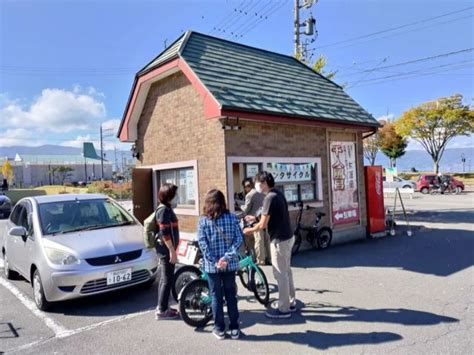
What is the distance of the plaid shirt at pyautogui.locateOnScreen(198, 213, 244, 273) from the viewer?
12.6 ft

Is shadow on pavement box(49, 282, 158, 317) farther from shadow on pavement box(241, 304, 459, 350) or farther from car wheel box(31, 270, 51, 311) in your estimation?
shadow on pavement box(241, 304, 459, 350)

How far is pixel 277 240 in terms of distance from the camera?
4.48m

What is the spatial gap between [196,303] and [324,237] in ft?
16.5

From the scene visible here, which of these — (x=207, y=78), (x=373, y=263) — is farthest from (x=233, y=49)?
(x=373, y=263)

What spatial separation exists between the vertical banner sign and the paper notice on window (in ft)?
12.1

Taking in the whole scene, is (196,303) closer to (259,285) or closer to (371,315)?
(259,285)

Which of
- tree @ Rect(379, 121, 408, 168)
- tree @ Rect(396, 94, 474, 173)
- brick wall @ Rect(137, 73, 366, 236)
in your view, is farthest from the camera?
tree @ Rect(379, 121, 408, 168)

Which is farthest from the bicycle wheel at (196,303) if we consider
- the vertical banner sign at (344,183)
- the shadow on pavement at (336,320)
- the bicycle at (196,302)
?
the vertical banner sign at (344,183)

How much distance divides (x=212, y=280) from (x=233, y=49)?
7.63 m

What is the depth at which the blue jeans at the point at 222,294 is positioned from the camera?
3.88m

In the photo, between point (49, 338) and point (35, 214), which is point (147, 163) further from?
point (49, 338)

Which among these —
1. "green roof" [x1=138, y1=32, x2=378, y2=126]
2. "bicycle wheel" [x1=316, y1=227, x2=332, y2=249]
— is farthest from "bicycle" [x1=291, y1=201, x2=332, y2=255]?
"green roof" [x1=138, y1=32, x2=378, y2=126]

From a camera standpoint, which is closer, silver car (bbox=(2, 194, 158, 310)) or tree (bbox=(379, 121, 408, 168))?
silver car (bbox=(2, 194, 158, 310))

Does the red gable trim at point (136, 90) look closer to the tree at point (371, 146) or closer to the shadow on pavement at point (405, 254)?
the shadow on pavement at point (405, 254)
